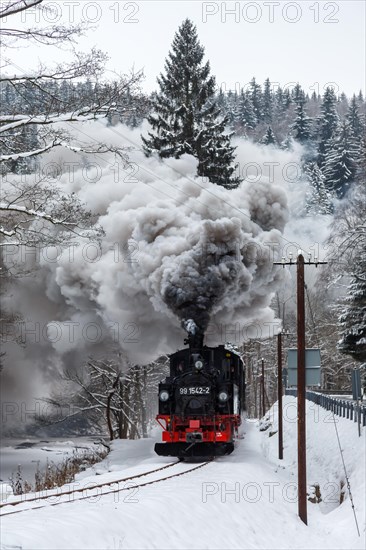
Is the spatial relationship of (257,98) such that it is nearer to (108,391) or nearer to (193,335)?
(108,391)

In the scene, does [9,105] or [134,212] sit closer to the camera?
[9,105]

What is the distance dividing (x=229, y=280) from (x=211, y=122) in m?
14.1

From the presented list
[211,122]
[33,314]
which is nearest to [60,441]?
→ [33,314]

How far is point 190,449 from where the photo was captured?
1861 cm

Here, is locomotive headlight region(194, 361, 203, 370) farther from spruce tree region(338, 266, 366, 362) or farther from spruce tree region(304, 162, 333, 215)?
spruce tree region(304, 162, 333, 215)

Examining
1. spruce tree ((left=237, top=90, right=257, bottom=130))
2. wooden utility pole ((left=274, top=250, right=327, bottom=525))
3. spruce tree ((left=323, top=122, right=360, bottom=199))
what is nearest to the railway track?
wooden utility pole ((left=274, top=250, right=327, bottom=525))

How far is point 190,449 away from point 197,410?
1.10 m

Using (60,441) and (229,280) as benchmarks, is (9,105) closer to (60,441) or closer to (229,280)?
(229,280)

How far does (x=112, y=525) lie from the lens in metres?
9.45

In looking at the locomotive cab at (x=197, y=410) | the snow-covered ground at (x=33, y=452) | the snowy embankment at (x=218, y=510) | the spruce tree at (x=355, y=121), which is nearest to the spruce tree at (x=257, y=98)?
the spruce tree at (x=355, y=121)

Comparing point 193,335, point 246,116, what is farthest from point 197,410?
point 246,116

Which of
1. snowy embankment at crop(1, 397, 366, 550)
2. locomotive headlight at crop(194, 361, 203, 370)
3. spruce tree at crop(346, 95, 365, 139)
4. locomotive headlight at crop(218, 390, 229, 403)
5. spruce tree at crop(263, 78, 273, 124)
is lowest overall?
snowy embankment at crop(1, 397, 366, 550)

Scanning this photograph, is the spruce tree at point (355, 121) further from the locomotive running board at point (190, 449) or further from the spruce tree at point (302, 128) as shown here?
the locomotive running board at point (190, 449)

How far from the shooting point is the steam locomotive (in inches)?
722
